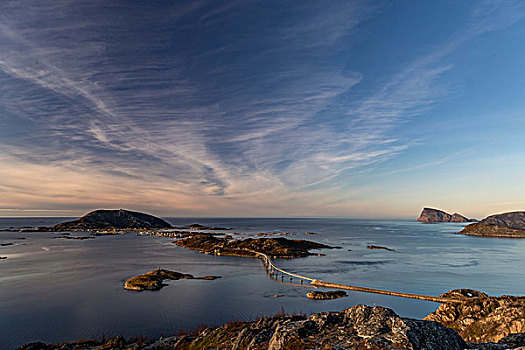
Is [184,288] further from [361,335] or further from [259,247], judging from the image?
[259,247]

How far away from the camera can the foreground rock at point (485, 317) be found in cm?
2600

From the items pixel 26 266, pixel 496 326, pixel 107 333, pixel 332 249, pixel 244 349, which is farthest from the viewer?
pixel 332 249

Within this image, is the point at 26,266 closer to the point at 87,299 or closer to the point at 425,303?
the point at 87,299

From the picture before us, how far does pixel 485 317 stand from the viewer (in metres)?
29.4

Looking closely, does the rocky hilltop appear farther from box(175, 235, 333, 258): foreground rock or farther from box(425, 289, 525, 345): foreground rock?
box(175, 235, 333, 258): foreground rock

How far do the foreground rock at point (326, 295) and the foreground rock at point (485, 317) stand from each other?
25767 millimetres

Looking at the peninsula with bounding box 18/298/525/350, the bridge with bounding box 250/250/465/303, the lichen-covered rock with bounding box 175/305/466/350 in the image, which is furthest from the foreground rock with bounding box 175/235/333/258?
the lichen-covered rock with bounding box 175/305/466/350

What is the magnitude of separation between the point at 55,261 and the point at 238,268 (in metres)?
69.1

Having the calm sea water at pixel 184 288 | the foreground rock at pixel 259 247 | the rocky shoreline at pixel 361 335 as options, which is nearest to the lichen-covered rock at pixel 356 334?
the rocky shoreline at pixel 361 335

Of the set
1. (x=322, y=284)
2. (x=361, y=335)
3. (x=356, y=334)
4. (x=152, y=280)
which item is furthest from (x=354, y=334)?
(x=152, y=280)

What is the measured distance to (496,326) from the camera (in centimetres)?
2697

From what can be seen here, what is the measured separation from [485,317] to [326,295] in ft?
109

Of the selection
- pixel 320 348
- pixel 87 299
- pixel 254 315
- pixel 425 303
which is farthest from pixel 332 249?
pixel 320 348

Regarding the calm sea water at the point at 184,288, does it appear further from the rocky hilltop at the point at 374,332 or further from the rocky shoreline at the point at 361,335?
the rocky shoreline at the point at 361,335
